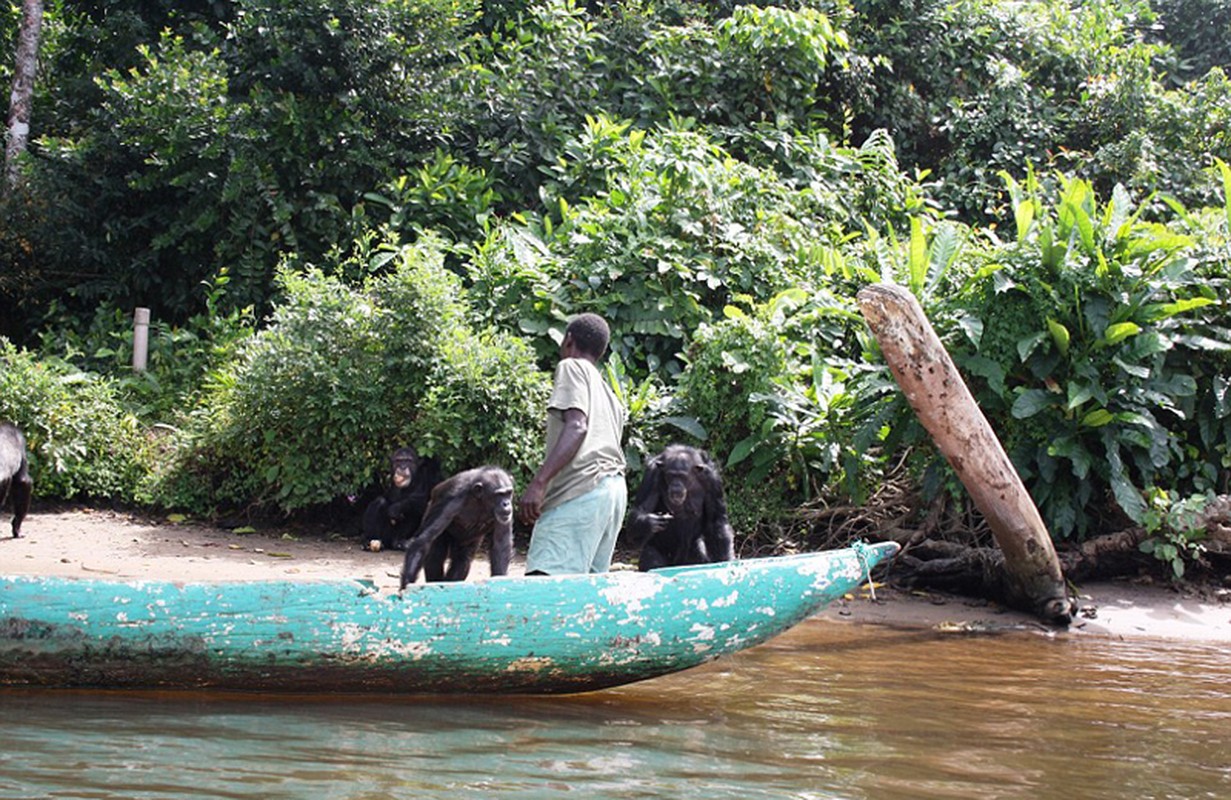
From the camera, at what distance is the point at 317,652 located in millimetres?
5816

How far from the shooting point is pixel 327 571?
963cm

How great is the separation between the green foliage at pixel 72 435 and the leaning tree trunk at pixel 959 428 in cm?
671

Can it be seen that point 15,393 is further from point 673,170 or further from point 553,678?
point 553,678

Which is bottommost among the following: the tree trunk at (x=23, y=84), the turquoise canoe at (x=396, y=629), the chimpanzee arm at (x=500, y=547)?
the turquoise canoe at (x=396, y=629)

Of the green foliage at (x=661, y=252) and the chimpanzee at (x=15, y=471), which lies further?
the green foliage at (x=661, y=252)

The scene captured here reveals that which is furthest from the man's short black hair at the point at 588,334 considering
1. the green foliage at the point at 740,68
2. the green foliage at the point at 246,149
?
the green foliage at the point at 740,68

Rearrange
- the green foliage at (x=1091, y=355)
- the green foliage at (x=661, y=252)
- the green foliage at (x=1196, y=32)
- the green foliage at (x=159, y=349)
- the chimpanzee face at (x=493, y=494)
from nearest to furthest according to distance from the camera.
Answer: the chimpanzee face at (x=493, y=494)
the green foliage at (x=1091, y=355)
the green foliage at (x=661, y=252)
the green foliage at (x=159, y=349)
the green foliage at (x=1196, y=32)

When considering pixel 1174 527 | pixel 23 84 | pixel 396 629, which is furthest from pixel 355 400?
pixel 23 84

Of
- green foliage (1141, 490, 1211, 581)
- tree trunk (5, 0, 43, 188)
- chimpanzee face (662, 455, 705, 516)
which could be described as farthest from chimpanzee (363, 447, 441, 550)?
tree trunk (5, 0, 43, 188)

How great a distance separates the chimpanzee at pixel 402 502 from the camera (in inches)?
398

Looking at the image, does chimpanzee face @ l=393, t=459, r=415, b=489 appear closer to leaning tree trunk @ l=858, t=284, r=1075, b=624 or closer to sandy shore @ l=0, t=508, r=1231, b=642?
sandy shore @ l=0, t=508, r=1231, b=642

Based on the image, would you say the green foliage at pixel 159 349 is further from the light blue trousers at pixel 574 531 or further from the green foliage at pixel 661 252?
the light blue trousers at pixel 574 531

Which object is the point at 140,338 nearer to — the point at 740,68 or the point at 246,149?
the point at 246,149

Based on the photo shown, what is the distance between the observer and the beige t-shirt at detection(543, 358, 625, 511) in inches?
249
